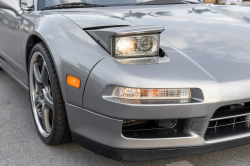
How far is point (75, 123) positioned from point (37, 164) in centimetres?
45

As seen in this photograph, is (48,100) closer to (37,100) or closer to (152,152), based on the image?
(37,100)

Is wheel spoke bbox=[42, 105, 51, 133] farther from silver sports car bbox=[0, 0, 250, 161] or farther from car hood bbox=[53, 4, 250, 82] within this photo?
car hood bbox=[53, 4, 250, 82]

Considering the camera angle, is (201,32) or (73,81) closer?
(73,81)

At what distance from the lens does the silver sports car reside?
1626 mm

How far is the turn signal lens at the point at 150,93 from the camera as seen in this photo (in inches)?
63.8

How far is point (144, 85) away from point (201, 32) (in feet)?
2.66

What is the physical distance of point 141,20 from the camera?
2.23 meters

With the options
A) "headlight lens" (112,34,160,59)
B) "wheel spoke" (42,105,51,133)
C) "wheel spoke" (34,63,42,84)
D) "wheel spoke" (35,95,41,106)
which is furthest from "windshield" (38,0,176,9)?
"headlight lens" (112,34,160,59)

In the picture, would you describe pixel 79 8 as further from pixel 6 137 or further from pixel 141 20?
pixel 6 137

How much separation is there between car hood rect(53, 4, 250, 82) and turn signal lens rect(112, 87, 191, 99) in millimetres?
203

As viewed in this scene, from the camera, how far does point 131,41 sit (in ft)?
5.75

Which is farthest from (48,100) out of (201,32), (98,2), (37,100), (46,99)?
(201,32)

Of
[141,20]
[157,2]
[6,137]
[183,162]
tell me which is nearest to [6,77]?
[6,137]

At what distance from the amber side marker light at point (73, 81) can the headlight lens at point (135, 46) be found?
27cm
